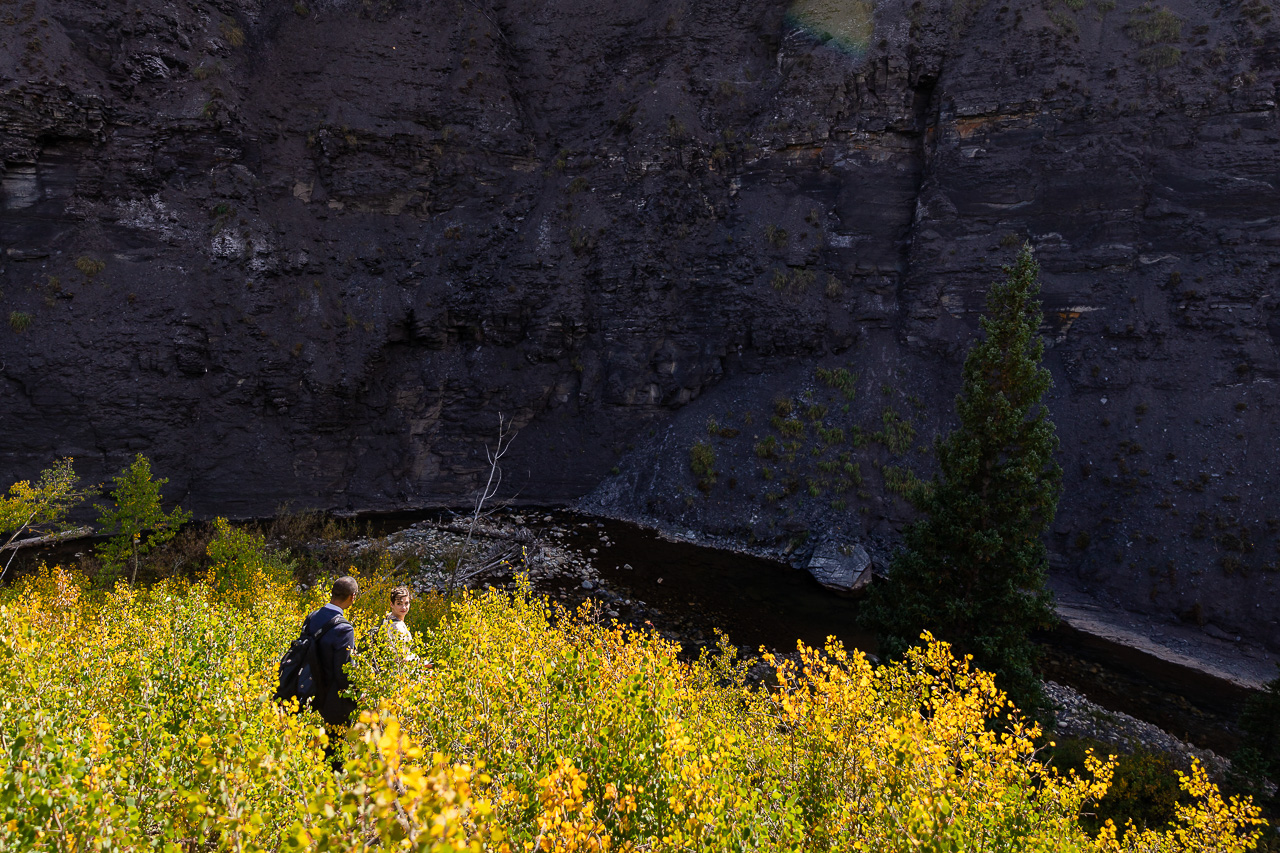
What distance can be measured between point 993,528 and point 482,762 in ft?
53.5

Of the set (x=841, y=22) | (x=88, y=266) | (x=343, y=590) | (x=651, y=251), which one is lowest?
(x=343, y=590)

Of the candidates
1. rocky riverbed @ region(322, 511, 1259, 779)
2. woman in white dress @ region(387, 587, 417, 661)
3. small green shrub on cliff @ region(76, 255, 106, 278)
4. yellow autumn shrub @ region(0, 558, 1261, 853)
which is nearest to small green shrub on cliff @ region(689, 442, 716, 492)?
rocky riverbed @ region(322, 511, 1259, 779)

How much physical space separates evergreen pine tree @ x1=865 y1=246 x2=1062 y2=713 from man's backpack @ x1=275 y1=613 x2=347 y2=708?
46.8 feet

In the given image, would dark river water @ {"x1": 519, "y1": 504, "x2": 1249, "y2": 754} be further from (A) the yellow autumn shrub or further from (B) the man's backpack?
(B) the man's backpack

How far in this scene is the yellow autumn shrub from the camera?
287 cm

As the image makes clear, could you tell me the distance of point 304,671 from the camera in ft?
20.9

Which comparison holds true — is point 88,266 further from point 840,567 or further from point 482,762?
point 840,567

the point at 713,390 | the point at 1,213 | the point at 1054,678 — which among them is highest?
the point at 1,213

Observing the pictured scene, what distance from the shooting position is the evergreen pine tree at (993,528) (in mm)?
15062

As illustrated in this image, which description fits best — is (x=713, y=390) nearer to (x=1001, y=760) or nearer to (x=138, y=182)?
(x=1001, y=760)

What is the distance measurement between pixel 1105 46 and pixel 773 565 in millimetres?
35901

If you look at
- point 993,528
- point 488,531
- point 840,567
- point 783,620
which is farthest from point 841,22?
point 488,531

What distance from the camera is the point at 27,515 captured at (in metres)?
16.5

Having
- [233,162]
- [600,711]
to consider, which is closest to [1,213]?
[233,162]
